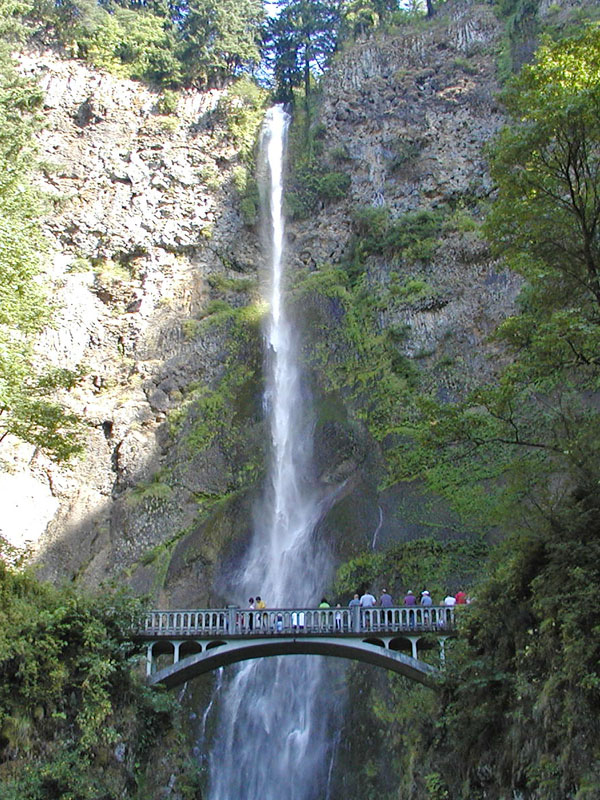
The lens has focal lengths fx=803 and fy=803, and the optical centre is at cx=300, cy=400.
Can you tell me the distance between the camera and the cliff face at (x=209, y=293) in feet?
96.4

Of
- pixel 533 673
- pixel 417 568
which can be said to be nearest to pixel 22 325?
pixel 417 568

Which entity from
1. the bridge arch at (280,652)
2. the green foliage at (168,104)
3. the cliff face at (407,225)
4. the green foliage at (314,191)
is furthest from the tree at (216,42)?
the bridge arch at (280,652)

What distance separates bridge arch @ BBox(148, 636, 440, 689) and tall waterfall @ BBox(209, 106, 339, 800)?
136 inches

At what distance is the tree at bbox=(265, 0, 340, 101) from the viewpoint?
4747 cm


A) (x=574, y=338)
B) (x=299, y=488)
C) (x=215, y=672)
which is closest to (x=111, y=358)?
(x=299, y=488)

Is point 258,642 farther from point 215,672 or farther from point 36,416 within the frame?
point 36,416

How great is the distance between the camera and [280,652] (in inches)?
796

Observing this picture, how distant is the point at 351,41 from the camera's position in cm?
4706

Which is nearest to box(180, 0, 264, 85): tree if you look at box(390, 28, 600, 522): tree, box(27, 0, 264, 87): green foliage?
box(27, 0, 264, 87): green foliage

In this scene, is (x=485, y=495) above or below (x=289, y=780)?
above

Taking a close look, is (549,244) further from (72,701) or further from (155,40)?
(155,40)

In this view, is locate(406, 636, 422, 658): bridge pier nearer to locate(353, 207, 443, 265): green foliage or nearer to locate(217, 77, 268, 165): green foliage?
locate(353, 207, 443, 265): green foliage

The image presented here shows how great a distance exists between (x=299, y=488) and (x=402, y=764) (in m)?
11.6

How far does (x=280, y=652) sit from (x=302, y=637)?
99cm
